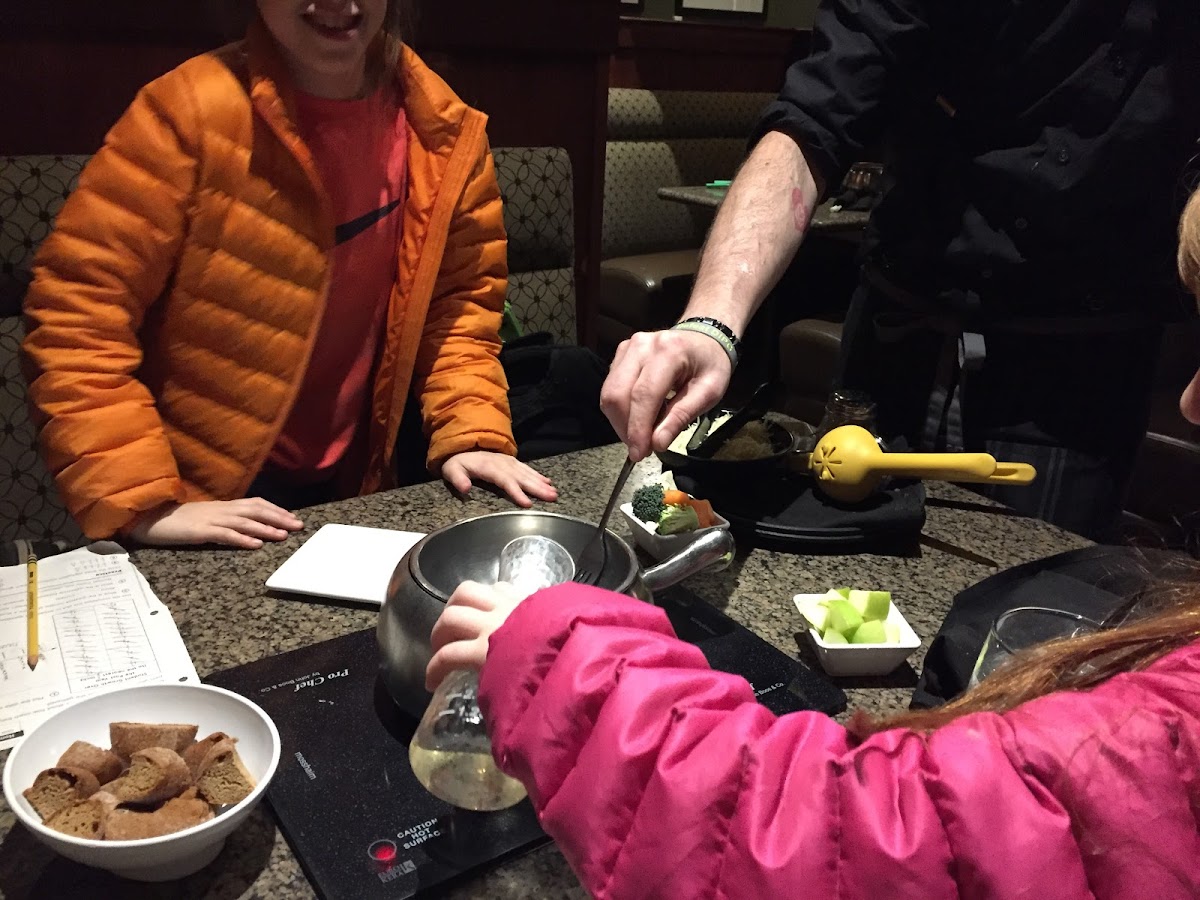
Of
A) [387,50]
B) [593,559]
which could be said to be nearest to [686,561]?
[593,559]

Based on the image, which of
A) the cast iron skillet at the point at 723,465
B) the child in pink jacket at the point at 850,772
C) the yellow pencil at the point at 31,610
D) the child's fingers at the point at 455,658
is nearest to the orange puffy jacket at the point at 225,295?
the yellow pencil at the point at 31,610

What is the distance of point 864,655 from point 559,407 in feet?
2.80

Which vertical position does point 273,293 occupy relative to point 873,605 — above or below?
above

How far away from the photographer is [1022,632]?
2.08 ft

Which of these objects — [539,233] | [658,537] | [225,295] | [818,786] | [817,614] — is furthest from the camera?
[539,233]

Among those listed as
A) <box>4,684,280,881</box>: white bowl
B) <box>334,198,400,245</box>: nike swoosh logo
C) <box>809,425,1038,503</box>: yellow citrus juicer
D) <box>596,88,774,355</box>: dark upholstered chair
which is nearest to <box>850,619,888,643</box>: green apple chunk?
<box>809,425,1038,503</box>: yellow citrus juicer

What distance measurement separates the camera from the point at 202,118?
112cm

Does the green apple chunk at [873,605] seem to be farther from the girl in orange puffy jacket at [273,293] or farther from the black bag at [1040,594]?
the girl in orange puffy jacket at [273,293]

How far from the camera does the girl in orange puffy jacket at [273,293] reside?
105 cm

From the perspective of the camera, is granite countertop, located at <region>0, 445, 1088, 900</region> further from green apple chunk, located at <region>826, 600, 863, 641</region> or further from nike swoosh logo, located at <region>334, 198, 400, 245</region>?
nike swoosh logo, located at <region>334, 198, 400, 245</region>

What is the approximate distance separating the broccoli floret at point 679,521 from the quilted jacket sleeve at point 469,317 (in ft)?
1.47

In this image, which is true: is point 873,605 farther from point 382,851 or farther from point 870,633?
point 382,851

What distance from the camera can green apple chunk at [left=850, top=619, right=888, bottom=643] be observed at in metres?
0.76

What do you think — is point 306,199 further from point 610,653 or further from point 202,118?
point 610,653
